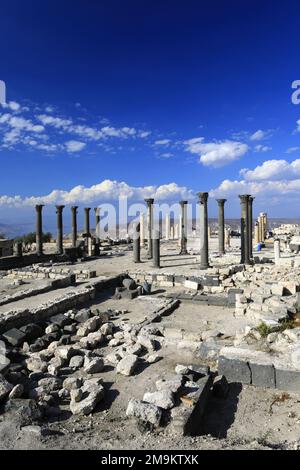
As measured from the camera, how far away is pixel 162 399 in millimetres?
5160

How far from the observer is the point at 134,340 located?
8.89 metres

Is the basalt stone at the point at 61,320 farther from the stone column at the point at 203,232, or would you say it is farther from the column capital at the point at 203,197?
the column capital at the point at 203,197

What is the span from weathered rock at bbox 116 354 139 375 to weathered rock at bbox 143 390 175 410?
160cm

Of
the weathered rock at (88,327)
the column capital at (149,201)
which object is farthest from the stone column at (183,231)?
the weathered rock at (88,327)

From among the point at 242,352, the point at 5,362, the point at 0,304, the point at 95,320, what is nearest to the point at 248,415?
the point at 242,352

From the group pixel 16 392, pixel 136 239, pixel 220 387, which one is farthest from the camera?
pixel 136 239

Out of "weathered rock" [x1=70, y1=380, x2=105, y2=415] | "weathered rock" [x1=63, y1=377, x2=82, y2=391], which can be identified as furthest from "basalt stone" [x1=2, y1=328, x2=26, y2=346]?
"weathered rock" [x1=70, y1=380, x2=105, y2=415]

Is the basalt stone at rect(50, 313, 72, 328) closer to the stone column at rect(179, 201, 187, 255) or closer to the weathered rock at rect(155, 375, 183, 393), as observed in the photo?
the weathered rock at rect(155, 375, 183, 393)

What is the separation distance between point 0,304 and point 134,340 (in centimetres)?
603

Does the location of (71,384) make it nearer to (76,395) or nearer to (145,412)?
(76,395)

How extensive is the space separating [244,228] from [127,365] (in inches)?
614

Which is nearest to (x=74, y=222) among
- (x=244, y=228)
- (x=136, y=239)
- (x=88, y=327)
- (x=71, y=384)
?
(x=136, y=239)
